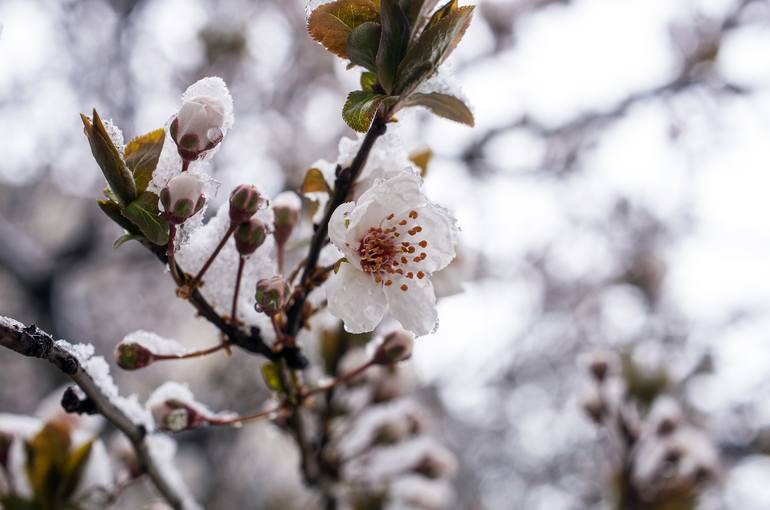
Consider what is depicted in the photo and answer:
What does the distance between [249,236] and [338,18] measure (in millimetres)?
349

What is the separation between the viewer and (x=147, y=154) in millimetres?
938

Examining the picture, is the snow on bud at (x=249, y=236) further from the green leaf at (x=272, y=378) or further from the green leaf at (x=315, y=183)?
the green leaf at (x=272, y=378)

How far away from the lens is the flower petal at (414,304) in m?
1.00

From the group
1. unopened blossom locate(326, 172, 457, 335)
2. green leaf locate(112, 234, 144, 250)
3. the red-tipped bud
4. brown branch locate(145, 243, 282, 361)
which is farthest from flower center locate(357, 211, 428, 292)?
the red-tipped bud

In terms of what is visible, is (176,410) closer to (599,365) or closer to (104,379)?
(104,379)

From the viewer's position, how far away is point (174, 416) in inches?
44.4

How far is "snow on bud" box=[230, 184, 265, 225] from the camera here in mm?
981

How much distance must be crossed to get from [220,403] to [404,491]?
9.95 ft

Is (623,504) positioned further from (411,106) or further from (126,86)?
(126,86)

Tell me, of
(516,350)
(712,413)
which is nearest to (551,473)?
(516,350)

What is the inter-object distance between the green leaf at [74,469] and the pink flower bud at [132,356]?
408mm

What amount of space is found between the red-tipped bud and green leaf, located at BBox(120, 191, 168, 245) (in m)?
0.37

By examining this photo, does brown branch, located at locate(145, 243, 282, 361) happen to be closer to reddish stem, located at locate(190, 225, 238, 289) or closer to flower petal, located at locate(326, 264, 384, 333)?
reddish stem, located at locate(190, 225, 238, 289)

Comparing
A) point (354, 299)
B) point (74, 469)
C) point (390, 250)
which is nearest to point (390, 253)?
point (390, 250)
